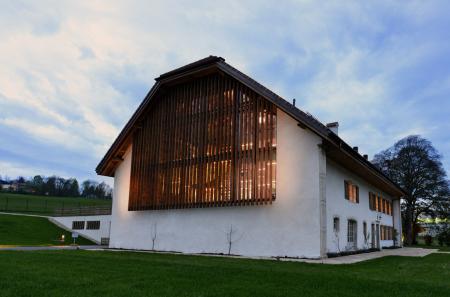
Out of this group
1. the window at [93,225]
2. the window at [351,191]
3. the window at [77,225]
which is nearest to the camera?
the window at [351,191]

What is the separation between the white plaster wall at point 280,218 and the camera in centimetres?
1783

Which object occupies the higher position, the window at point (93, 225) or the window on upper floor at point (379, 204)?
the window on upper floor at point (379, 204)

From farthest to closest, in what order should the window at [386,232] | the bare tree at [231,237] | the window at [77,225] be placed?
the window at [77,225] → the window at [386,232] → the bare tree at [231,237]

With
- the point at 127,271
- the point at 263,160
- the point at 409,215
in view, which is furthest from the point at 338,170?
the point at 409,215

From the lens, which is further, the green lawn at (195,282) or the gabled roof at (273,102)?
the gabled roof at (273,102)

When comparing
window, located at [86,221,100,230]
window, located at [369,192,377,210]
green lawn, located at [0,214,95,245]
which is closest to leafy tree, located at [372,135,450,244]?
window, located at [369,192,377,210]

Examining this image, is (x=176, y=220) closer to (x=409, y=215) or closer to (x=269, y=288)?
(x=269, y=288)

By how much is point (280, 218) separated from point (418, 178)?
108 ft

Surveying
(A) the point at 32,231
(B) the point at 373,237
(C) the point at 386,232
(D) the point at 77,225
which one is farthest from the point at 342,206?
(A) the point at 32,231

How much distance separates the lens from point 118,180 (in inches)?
1066

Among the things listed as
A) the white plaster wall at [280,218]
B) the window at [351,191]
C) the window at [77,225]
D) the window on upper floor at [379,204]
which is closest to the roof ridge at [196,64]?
the white plaster wall at [280,218]

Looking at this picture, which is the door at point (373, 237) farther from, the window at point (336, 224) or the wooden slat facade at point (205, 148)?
the wooden slat facade at point (205, 148)

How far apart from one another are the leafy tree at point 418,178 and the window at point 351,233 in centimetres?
2427

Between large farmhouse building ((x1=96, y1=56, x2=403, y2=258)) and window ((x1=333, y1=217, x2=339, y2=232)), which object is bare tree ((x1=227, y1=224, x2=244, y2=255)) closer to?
large farmhouse building ((x1=96, y1=56, x2=403, y2=258))
